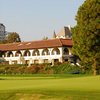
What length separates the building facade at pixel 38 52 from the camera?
87188mm

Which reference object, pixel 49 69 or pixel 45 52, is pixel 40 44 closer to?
pixel 45 52

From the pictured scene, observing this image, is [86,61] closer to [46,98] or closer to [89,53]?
[89,53]

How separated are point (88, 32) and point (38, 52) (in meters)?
39.1

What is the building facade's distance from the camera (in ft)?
286

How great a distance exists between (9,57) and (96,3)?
4450 centimetres

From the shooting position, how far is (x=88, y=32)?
54312 mm

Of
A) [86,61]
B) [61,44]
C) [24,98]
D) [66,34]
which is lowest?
[24,98]

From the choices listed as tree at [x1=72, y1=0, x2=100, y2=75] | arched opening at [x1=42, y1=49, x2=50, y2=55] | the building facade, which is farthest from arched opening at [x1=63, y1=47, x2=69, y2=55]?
tree at [x1=72, y1=0, x2=100, y2=75]

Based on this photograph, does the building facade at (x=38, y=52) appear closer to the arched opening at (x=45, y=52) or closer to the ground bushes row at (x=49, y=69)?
the arched opening at (x=45, y=52)

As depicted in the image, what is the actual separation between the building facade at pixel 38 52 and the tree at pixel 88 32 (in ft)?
96.8

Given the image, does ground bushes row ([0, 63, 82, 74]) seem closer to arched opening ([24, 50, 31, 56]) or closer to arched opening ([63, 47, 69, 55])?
arched opening ([63, 47, 69, 55])

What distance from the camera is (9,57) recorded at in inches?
3814

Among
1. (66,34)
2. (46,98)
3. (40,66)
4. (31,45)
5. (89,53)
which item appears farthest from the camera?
(66,34)

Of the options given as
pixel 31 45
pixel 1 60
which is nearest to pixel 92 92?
pixel 31 45
